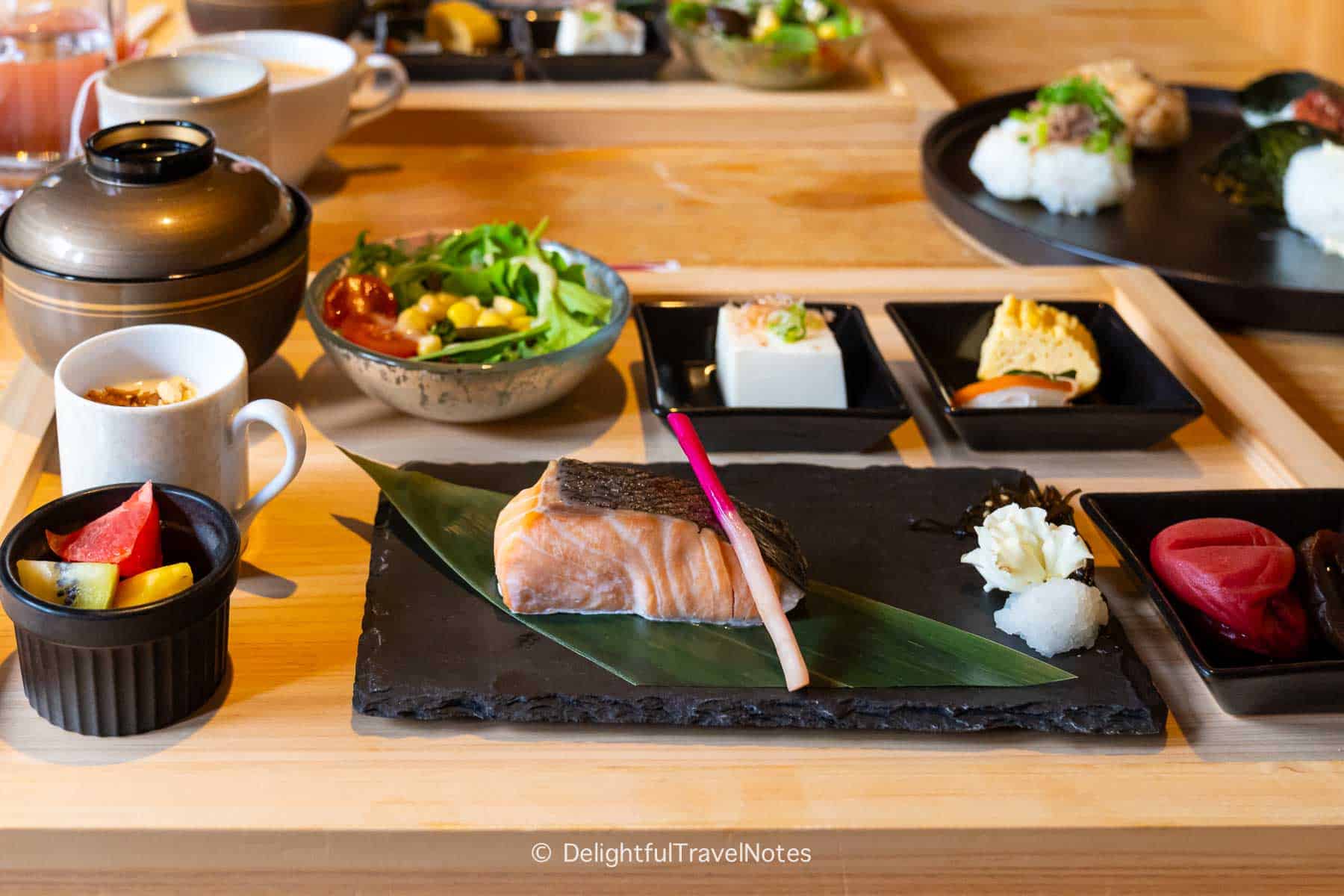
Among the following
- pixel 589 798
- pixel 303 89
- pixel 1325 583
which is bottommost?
pixel 589 798

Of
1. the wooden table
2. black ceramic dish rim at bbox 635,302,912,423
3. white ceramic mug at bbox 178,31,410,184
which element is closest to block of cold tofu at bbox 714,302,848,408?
black ceramic dish rim at bbox 635,302,912,423

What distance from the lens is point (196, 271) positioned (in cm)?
125

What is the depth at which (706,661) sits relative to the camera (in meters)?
1.04

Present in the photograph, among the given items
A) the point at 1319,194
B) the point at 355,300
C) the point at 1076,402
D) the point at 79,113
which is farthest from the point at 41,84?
the point at 1319,194

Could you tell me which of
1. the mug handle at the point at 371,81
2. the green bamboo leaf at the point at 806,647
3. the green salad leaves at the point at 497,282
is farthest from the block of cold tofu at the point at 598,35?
the green bamboo leaf at the point at 806,647

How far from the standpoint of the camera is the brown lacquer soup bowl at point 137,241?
123 cm

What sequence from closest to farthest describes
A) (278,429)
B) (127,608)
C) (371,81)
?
(127,608)
(278,429)
(371,81)

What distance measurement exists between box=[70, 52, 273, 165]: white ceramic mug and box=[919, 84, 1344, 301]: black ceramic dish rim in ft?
3.72

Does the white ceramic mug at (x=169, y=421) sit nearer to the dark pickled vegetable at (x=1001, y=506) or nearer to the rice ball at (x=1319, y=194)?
the dark pickled vegetable at (x=1001, y=506)

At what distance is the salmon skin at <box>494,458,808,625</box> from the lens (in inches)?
42.4

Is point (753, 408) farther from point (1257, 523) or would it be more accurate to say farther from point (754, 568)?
point (1257, 523)

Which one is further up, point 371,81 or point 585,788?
point 371,81

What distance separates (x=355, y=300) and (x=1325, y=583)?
3.52ft

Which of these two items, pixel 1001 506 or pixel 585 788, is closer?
pixel 585 788
